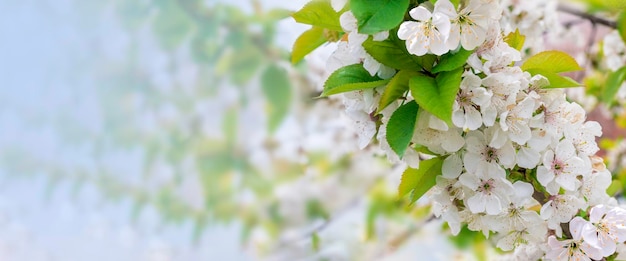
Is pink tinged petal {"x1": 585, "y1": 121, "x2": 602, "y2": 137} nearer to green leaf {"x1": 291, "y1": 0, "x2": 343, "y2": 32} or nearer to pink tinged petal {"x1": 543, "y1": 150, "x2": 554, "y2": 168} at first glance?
pink tinged petal {"x1": 543, "y1": 150, "x2": 554, "y2": 168}

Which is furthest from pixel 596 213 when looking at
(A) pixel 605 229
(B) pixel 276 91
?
(B) pixel 276 91

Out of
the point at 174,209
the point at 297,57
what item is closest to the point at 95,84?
the point at 174,209

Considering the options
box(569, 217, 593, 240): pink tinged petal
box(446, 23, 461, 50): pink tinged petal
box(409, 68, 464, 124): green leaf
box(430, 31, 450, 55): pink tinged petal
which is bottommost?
box(569, 217, 593, 240): pink tinged petal

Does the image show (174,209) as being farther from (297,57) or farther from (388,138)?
(388,138)

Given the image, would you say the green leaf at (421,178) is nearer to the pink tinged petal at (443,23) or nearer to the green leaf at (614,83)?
the pink tinged petal at (443,23)

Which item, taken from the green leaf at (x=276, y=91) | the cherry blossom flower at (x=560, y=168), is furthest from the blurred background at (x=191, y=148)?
the cherry blossom flower at (x=560, y=168)

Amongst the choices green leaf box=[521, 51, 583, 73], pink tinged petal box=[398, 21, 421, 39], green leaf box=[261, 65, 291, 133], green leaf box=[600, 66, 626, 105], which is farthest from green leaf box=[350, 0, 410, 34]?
green leaf box=[261, 65, 291, 133]
